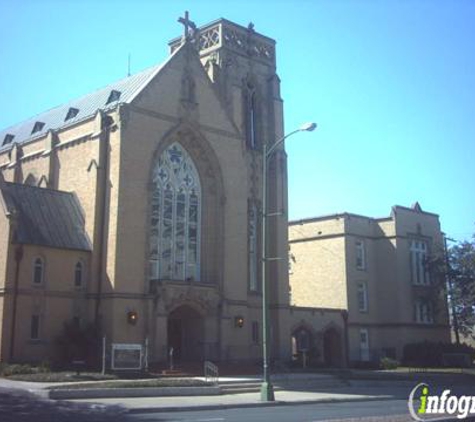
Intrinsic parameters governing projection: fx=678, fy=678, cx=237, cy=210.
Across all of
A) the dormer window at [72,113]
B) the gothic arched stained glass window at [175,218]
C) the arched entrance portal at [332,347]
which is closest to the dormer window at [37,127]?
the dormer window at [72,113]

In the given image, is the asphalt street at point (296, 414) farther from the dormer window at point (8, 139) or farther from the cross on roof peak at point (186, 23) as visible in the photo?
the dormer window at point (8, 139)

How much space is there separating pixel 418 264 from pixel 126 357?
32339 millimetres

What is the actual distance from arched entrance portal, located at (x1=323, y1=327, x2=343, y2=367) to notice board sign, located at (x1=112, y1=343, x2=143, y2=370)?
816 inches

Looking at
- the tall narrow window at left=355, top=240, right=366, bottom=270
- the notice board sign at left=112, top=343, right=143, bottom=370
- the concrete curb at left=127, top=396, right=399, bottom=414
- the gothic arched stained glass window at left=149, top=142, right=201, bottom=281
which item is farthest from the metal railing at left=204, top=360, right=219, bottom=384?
the tall narrow window at left=355, top=240, right=366, bottom=270

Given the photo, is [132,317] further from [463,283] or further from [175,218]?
[463,283]

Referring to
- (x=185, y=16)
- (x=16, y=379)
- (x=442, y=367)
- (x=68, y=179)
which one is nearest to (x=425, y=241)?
(x=442, y=367)

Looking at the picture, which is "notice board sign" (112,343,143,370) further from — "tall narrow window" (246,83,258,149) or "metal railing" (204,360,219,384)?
"tall narrow window" (246,83,258,149)

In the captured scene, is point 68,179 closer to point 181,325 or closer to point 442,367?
point 181,325

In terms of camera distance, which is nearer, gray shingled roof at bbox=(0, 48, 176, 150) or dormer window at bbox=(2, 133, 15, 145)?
gray shingled roof at bbox=(0, 48, 176, 150)

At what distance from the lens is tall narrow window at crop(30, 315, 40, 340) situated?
34019mm

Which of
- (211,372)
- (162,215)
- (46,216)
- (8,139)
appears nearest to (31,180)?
(46,216)

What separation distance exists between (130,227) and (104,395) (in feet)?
43.8

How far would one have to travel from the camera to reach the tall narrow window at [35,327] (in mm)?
34019

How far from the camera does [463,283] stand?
53438mm
